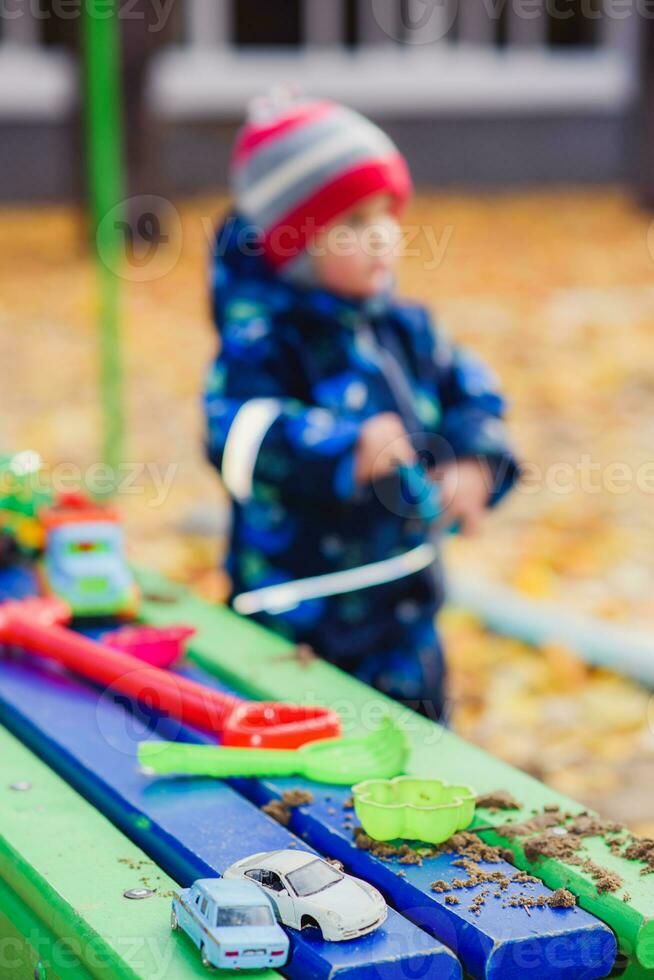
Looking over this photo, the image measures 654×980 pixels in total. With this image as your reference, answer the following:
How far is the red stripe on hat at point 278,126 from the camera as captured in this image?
2.49m

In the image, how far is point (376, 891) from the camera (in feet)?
4.36

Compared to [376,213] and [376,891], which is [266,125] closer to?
[376,213]

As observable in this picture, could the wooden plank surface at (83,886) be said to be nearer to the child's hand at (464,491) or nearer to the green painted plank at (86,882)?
the green painted plank at (86,882)

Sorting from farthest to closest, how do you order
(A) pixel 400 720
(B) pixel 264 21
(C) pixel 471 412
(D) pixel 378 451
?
1. (B) pixel 264 21
2. (C) pixel 471 412
3. (D) pixel 378 451
4. (A) pixel 400 720

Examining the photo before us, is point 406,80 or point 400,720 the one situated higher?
point 400,720

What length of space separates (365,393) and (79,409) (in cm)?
400

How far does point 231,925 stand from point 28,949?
309 millimetres

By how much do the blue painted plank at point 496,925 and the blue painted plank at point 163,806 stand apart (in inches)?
1.2

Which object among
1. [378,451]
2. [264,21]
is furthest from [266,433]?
[264,21]

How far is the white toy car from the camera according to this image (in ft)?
4.15

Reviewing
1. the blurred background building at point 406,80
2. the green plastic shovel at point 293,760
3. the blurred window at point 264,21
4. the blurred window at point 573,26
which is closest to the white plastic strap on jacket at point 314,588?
the green plastic shovel at point 293,760

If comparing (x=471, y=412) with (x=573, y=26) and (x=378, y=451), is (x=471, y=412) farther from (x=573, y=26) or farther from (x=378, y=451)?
(x=573, y=26)

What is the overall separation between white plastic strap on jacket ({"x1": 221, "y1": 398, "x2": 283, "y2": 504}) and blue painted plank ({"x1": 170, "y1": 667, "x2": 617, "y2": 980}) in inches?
36.9

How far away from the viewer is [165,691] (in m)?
1.83
